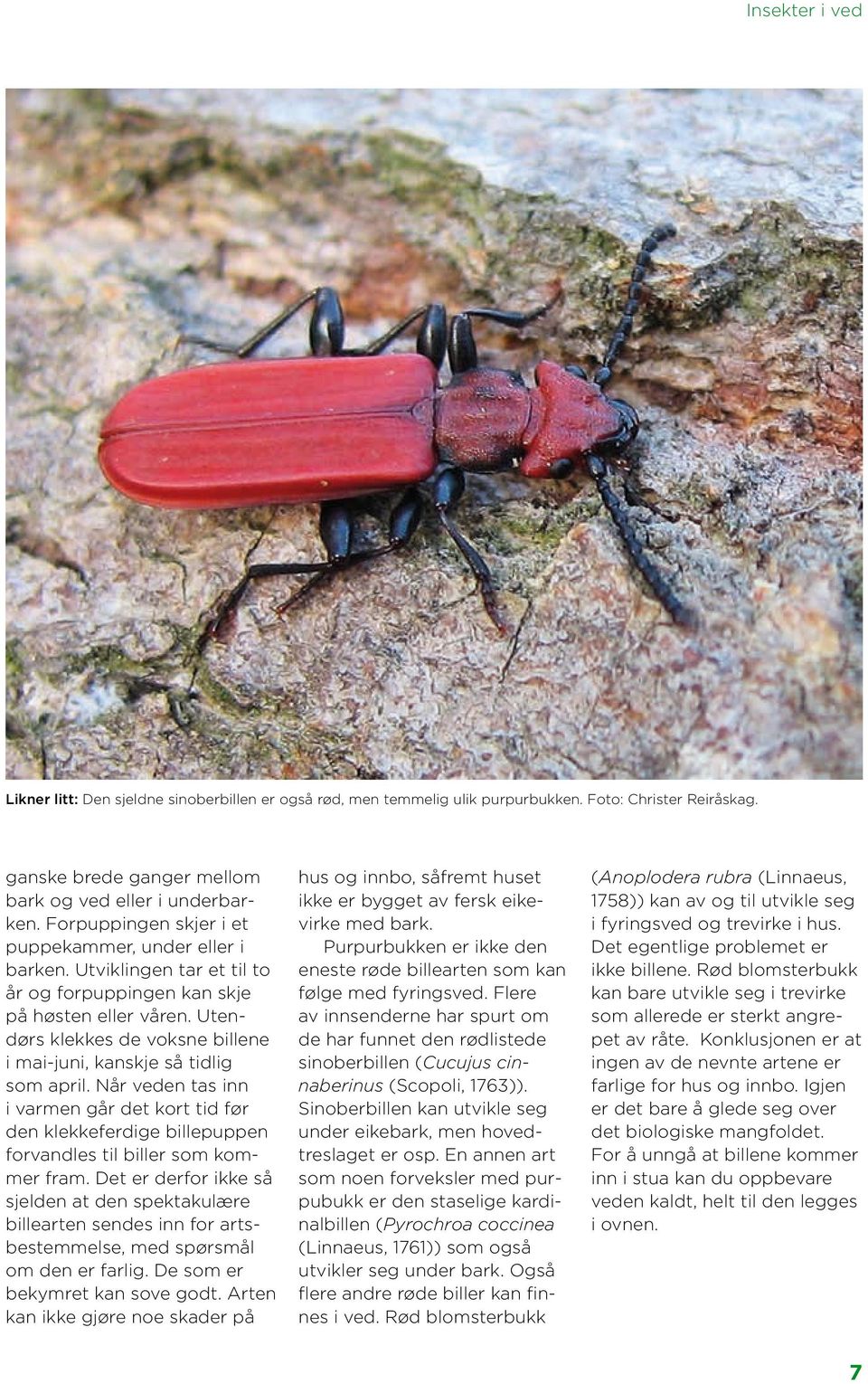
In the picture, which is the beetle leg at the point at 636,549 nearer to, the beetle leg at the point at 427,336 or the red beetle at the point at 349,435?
the red beetle at the point at 349,435

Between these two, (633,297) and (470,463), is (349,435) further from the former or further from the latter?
(633,297)

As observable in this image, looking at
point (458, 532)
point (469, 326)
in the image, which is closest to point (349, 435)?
point (458, 532)

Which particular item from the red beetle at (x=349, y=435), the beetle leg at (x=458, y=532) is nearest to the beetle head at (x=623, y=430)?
the red beetle at (x=349, y=435)

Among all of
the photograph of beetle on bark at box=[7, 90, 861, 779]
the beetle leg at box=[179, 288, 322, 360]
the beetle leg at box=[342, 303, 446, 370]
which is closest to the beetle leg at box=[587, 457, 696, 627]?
the photograph of beetle on bark at box=[7, 90, 861, 779]

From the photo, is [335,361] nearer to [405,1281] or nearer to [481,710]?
[481,710]

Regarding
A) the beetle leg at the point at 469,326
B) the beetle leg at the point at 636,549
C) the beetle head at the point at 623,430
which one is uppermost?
the beetle leg at the point at 469,326

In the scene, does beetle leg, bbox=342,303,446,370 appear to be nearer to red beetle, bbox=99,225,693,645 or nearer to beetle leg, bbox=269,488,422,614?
red beetle, bbox=99,225,693,645
